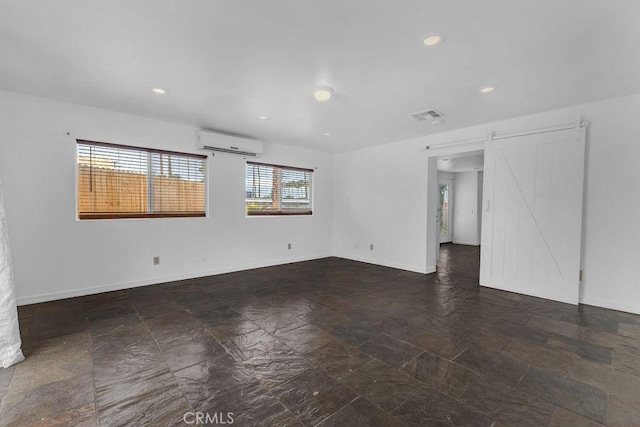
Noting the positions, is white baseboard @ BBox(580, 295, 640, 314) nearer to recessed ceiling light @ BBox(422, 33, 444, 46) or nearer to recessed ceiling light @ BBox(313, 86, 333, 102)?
recessed ceiling light @ BBox(422, 33, 444, 46)

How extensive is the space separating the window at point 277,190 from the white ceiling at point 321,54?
1.82 meters

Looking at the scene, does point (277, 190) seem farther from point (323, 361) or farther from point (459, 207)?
point (459, 207)

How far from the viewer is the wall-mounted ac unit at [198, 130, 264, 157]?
14.6ft

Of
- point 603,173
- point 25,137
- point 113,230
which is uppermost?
point 25,137

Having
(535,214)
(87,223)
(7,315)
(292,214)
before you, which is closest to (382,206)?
(292,214)

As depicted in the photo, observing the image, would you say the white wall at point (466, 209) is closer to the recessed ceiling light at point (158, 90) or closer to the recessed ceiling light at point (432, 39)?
the recessed ceiling light at point (432, 39)

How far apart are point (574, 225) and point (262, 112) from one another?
4.22 meters

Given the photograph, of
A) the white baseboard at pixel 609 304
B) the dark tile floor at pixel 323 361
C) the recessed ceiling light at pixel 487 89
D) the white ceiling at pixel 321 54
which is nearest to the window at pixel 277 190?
the white ceiling at pixel 321 54

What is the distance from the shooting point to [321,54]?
2.32 m

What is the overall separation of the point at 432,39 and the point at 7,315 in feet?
12.7

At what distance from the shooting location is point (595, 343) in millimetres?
2494

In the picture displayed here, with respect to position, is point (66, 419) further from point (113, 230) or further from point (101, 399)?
point (113, 230)

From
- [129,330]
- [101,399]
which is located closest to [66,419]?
[101,399]

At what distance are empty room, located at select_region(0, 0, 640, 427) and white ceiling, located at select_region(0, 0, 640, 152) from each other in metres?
0.02
